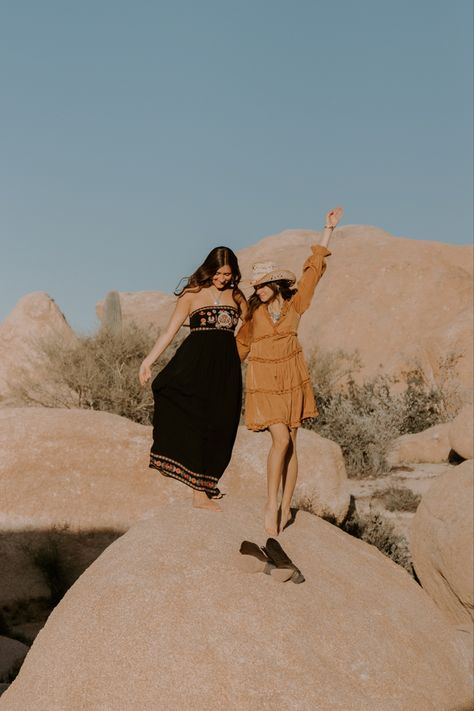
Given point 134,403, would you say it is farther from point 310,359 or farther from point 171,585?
point 171,585

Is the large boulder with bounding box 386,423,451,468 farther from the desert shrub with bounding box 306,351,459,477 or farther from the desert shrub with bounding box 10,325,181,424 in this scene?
the desert shrub with bounding box 10,325,181,424

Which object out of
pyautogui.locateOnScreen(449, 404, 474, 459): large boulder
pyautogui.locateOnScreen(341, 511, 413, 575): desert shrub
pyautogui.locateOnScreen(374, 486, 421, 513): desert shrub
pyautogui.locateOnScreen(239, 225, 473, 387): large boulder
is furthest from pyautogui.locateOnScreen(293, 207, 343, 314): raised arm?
pyautogui.locateOnScreen(239, 225, 473, 387): large boulder

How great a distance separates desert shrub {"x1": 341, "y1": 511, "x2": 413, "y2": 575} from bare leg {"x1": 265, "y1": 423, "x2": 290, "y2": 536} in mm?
4068

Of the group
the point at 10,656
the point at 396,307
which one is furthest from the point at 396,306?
the point at 10,656

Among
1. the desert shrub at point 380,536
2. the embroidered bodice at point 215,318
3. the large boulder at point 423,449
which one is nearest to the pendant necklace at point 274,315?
the embroidered bodice at point 215,318

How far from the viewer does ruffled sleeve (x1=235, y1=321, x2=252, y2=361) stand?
542 cm

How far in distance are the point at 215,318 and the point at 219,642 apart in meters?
2.48

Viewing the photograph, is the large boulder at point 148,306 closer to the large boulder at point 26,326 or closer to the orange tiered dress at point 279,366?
the large boulder at point 26,326

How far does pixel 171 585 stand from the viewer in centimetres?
354

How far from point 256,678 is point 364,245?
30.3 metres

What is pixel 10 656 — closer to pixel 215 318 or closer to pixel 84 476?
pixel 84 476

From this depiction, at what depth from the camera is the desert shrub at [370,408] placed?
15109 millimetres

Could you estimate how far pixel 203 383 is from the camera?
5.19 metres

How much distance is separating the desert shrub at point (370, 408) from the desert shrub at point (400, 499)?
1.77m
